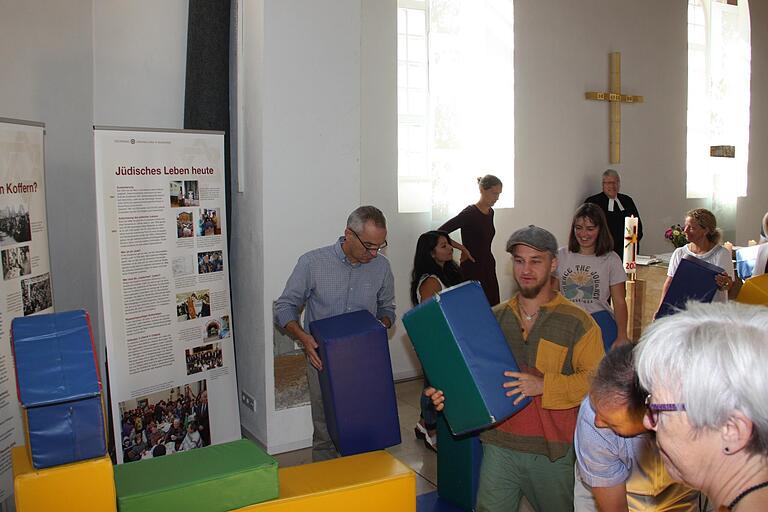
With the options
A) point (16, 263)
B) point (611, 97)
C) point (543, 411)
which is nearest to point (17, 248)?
point (16, 263)

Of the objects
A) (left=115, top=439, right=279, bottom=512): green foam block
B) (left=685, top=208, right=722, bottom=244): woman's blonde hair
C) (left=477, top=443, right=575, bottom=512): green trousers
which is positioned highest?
(left=685, top=208, right=722, bottom=244): woman's blonde hair

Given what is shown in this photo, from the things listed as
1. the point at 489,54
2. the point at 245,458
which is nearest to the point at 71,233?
the point at 245,458

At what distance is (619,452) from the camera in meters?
2.04

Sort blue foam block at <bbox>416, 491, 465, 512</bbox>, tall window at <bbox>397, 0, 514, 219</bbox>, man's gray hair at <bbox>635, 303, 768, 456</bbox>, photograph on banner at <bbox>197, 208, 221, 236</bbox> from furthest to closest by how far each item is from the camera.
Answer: tall window at <bbox>397, 0, 514, 219</bbox>
photograph on banner at <bbox>197, 208, 221, 236</bbox>
blue foam block at <bbox>416, 491, 465, 512</bbox>
man's gray hair at <bbox>635, 303, 768, 456</bbox>

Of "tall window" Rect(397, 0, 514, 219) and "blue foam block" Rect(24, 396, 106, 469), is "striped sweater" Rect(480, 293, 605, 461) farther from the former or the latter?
"tall window" Rect(397, 0, 514, 219)

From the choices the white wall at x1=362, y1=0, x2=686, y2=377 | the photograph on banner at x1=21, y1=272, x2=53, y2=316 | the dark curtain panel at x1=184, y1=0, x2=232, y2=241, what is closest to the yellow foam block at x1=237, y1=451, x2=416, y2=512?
the photograph on banner at x1=21, y1=272, x2=53, y2=316

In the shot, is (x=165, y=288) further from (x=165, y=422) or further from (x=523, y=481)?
(x=523, y=481)

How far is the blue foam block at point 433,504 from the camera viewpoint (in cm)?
401

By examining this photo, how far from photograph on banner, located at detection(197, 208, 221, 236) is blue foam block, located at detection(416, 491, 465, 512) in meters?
2.07

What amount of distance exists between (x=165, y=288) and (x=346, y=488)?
7.55 feet

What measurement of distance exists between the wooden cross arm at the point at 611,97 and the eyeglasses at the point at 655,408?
22.5ft

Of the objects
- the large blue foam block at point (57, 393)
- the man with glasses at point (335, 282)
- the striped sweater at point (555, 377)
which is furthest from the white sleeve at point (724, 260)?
the large blue foam block at point (57, 393)

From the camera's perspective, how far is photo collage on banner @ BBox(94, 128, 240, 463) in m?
4.20

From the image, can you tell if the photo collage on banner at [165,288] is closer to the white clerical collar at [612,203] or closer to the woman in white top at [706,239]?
the woman in white top at [706,239]
